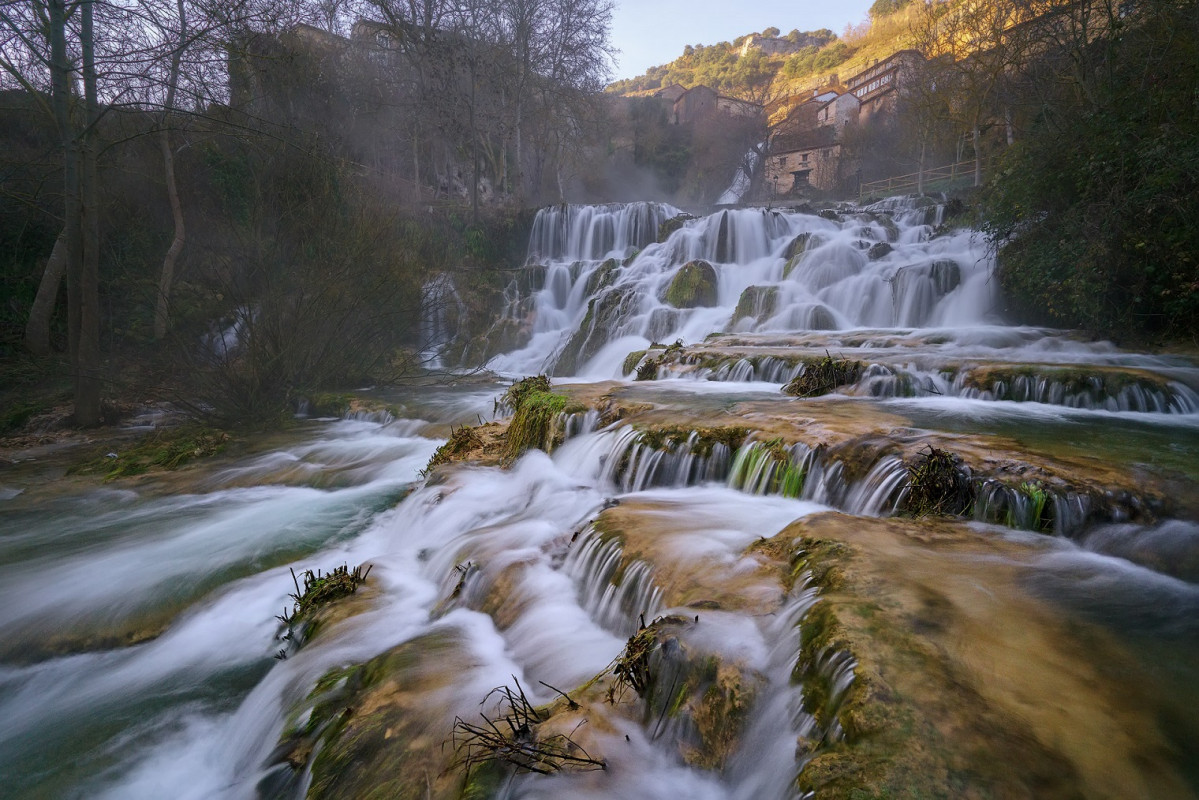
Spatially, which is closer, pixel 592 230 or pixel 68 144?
pixel 68 144

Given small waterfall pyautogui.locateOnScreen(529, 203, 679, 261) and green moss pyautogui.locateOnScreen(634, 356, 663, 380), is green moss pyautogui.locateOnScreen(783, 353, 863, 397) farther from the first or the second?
small waterfall pyautogui.locateOnScreen(529, 203, 679, 261)

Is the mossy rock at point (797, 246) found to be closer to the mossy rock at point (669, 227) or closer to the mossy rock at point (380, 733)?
the mossy rock at point (669, 227)

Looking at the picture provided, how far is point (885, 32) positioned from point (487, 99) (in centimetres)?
6556

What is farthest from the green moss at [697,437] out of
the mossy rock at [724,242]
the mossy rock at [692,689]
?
the mossy rock at [724,242]

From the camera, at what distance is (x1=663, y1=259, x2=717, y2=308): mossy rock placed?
1650cm

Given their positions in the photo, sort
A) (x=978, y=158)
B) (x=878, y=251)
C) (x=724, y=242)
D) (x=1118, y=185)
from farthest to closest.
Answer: (x=978, y=158), (x=724, y=242), (x=878, y=251), (x=1118, y=185)

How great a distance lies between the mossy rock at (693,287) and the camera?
54.1 ft

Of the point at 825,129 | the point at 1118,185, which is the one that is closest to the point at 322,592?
the point at 1118,185

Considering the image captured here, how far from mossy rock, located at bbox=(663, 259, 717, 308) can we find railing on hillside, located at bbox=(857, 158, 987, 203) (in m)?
20.4

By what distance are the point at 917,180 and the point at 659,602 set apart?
37790mm

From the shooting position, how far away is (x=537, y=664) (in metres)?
3.12

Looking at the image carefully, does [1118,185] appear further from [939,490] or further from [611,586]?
[611,586]

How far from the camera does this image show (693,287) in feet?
54.5

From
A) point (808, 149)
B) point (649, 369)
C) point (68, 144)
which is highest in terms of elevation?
point (808, 149)
